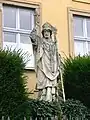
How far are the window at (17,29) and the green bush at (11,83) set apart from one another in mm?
Answer: 2476

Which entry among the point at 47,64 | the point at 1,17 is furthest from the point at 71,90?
the point at 1,17

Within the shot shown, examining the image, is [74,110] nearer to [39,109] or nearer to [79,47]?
[39,109]

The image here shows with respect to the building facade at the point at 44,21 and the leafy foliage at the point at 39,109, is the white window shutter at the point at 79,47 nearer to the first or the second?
the building facade at the point at 44,21

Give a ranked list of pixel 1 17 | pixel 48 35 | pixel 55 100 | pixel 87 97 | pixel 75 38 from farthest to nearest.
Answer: pixel 75 38, pixel 1 17, pixel 87 97, pixel 48 35, pixel 55 100

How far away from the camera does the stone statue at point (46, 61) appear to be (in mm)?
12039

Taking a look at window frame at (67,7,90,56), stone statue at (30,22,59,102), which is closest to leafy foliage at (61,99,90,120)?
stone statue at (30,22,59,102)

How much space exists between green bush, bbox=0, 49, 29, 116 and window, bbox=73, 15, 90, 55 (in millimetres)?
4292

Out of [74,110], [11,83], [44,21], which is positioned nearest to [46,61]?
[11,83]

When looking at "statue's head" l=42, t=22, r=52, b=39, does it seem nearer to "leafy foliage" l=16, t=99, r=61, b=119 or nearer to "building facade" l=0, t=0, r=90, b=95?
"leafy foliage" l=16, t=99, r=61, b=119

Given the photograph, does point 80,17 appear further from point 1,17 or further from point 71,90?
point 71,90

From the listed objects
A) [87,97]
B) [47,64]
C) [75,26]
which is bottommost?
[87,97]

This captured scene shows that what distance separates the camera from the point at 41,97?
1193 centimetres

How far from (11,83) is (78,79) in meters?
2.21

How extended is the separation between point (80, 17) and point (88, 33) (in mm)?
636
